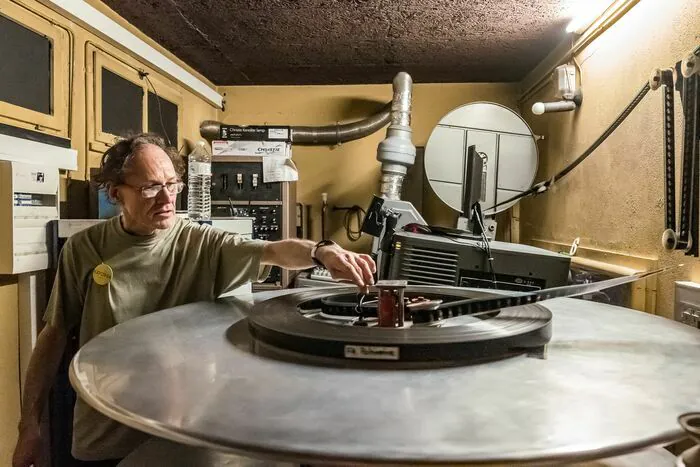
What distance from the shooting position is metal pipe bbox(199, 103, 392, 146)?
3736 mm

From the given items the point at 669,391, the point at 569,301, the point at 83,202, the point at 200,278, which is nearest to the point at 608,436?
the point at 669,391

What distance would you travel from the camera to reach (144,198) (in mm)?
1412

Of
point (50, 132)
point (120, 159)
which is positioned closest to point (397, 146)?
point (50, 132)

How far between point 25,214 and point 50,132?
0.44 metres

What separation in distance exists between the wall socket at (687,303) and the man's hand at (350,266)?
91 centimetres

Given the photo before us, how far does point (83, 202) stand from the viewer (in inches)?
91.3

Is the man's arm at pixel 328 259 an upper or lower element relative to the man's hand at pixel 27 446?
upper

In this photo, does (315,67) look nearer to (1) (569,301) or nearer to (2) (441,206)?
(2) (441,206)

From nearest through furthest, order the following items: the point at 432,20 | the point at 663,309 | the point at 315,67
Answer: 1. the point at 663,309
2. the point at 432,20
3. the point at 315,67

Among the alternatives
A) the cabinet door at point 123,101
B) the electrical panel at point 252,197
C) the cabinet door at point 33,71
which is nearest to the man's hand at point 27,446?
the cabinet door at point 33,71

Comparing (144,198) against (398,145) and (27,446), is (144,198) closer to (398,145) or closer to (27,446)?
(27,446)

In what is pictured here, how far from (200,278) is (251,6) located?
4.84 feet

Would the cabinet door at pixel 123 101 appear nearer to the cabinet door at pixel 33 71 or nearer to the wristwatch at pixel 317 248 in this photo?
the cabinet door at pixel 33 71

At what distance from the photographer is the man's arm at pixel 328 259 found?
1.16 meters
